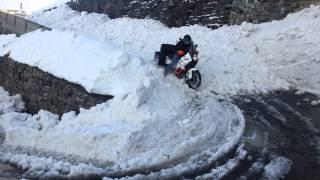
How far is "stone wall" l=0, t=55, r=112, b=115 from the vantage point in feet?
36.2

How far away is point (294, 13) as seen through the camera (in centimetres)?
1571

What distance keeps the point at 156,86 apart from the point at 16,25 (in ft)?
39.7

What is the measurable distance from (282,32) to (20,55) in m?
8.14

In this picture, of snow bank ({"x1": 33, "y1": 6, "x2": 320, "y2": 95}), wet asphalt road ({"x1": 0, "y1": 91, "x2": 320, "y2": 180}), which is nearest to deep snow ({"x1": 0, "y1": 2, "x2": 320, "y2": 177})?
snow bank ({"x1": 33, "y1": 6, "x2": 320, "y2": 95})

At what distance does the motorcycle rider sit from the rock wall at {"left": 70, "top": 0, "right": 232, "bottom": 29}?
421cm

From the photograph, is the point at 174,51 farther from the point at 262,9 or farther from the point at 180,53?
the point at 262,9

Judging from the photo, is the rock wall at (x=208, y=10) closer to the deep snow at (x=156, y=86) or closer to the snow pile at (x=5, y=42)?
the deep snow at (x=156, y=86)

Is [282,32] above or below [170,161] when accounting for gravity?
above

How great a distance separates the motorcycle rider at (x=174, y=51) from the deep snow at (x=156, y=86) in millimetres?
328

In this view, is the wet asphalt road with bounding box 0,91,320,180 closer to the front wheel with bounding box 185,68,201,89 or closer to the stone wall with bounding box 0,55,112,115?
the front wheel with bounding box 185,68,201,89

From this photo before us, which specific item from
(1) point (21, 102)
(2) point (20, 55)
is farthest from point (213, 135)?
(2) point (20, 55)

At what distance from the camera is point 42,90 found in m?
12.7

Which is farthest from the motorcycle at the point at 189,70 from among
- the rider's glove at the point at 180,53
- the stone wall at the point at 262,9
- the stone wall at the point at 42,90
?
the stone wall at the point at 262,9

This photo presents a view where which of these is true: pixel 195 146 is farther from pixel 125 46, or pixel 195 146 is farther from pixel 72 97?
pixel 125 46
